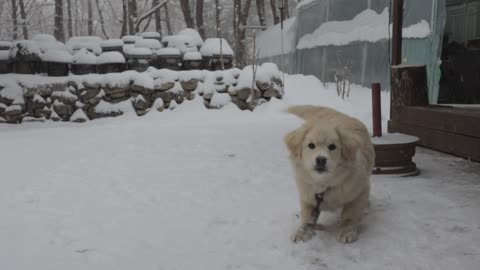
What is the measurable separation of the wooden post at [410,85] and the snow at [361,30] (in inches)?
170

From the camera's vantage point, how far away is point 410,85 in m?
5.32

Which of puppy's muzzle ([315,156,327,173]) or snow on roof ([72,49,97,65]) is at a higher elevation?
snow on roof ([72,49,97,65])

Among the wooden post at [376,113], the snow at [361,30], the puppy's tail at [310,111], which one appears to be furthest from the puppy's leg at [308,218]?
the snow at [361,30]

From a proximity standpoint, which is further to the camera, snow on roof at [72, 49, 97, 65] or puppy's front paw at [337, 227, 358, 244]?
snow on roof at [72, 49, 97, 65]

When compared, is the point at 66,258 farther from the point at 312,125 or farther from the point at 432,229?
the point at 432,229

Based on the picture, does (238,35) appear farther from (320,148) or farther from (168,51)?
(320,148)

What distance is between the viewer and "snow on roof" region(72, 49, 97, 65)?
31.3 feet

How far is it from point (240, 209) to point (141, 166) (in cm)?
198

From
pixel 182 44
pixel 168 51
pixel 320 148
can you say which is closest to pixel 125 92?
pixel 168 51

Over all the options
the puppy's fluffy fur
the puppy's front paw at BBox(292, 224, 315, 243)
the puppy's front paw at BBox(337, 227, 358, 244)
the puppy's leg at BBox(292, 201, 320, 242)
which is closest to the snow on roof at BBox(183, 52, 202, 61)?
the puppy's fluffy fur

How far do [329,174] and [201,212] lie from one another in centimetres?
119

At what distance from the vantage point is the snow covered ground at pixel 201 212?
249 cm

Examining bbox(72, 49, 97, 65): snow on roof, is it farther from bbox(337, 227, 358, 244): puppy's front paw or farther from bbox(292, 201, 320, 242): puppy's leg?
bbox(337, 227, 358, 244): puppy's front paw

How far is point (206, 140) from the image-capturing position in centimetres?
641
